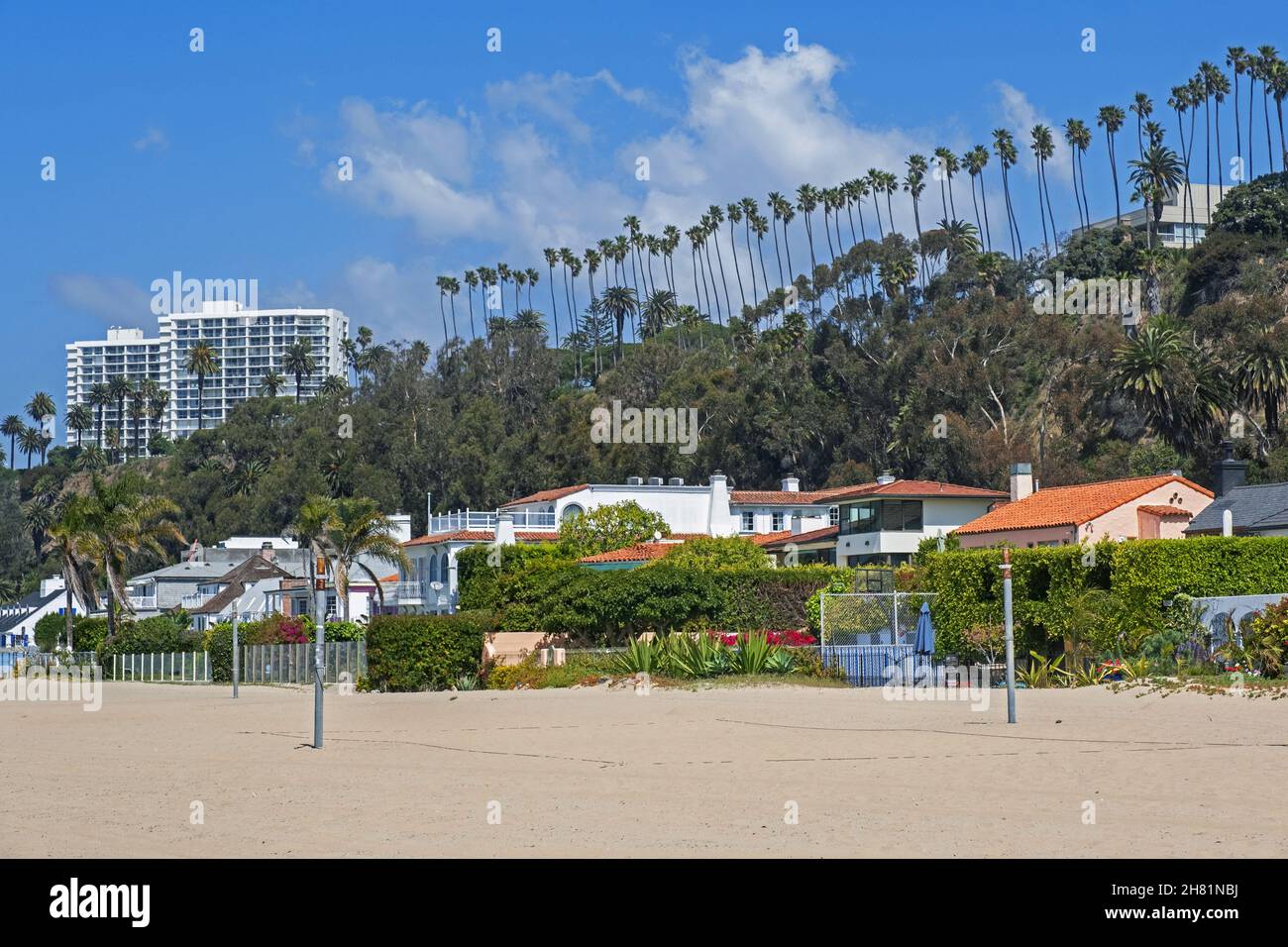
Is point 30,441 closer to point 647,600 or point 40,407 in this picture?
point 40,407

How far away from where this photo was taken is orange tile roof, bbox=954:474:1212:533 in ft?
165

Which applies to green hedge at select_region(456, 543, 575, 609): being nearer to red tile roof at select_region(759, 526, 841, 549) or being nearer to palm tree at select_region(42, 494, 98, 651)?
red tile roof at select_region(759, 526, 841, 549)

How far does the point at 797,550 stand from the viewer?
69.7 metres

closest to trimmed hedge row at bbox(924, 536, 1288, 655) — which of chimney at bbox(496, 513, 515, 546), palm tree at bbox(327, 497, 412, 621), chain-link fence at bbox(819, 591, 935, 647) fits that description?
chain-link fence at bbox(819, 591, 935, 647)

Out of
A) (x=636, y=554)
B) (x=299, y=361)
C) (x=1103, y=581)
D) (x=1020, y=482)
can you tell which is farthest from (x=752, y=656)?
(x=299, y=361)

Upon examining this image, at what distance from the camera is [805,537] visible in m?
70.5

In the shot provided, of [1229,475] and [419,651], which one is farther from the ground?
[1229,475]

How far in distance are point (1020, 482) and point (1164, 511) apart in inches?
424

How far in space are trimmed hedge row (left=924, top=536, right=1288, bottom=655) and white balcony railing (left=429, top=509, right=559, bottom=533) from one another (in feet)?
138

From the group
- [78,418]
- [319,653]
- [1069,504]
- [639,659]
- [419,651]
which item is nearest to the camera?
[319,653]

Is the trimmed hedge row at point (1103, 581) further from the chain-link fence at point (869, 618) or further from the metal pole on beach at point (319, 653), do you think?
the metal pole on beach at point (319, 653)

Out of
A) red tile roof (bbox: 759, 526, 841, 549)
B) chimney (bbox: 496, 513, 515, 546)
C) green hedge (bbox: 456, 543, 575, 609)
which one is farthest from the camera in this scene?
chimney (bbox: 496, 513, 515, 546)

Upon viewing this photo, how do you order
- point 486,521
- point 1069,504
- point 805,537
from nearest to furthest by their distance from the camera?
point 1069,504, point 805,537, point 486,521
